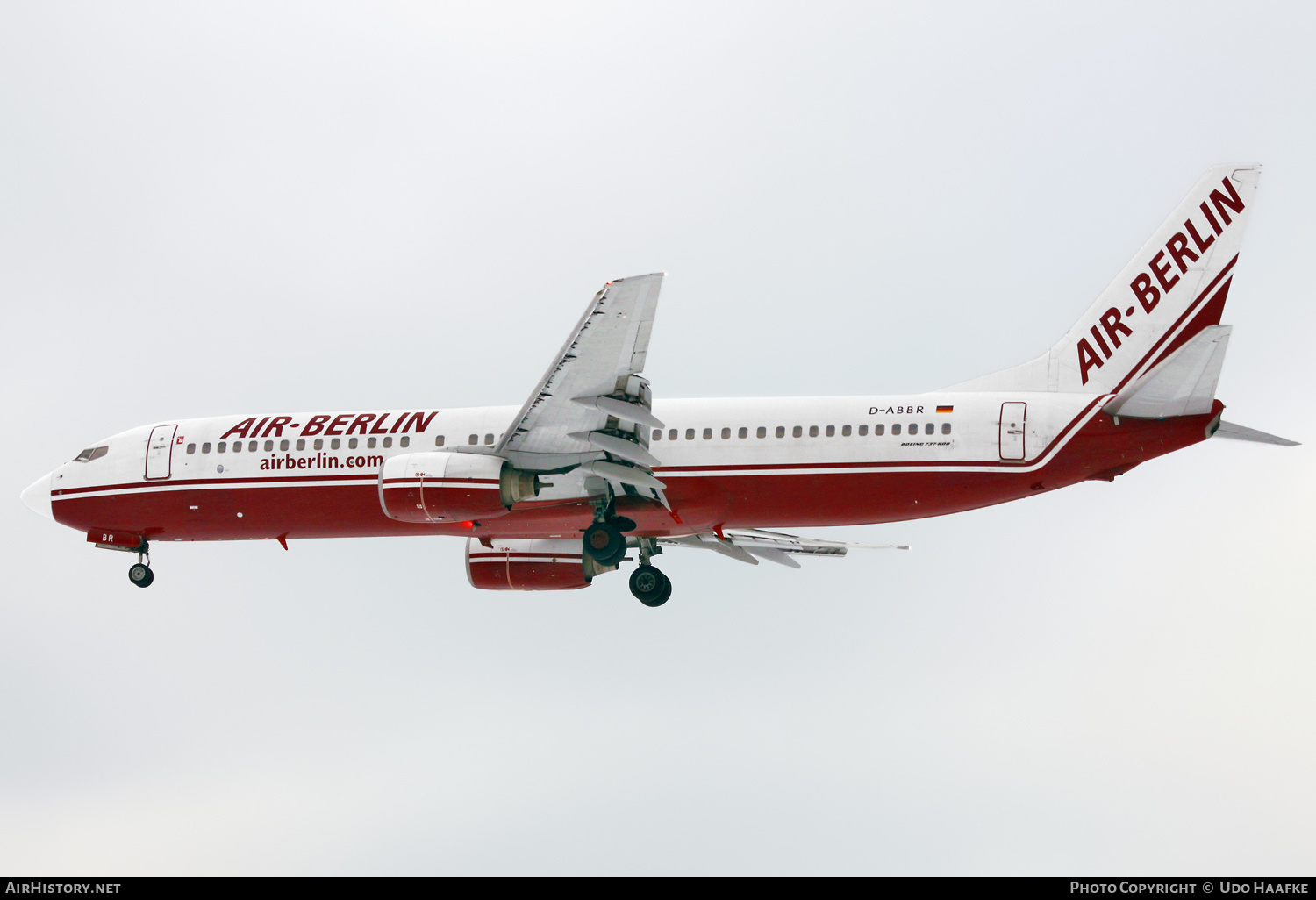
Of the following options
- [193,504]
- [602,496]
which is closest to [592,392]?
[602,496]

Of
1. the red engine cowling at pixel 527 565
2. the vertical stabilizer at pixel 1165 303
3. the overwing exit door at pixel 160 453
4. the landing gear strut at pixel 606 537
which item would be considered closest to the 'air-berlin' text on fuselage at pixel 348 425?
the overwing exit door at pixel 160 453

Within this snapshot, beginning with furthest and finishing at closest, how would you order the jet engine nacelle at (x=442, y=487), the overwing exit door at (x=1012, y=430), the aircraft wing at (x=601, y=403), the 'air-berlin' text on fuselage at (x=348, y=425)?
the 'air-berlin' text on fuselage at (x=348, y=425) < the jet engine nacelle at (x=442, y=487) < the overwing exit door at (x=1012, y=430) < the aircraft wing at (x=601, y=403)

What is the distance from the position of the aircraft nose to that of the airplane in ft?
→ 8.15

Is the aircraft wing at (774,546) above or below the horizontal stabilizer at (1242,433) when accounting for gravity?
above

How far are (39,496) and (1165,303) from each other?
82.9 ft

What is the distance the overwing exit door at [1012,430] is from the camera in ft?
89.1

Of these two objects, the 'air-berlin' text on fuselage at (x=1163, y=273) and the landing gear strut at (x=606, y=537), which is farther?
the landing gear strut at (x=606, y=537)

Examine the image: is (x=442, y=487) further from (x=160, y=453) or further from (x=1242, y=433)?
(x=1242, y=433)

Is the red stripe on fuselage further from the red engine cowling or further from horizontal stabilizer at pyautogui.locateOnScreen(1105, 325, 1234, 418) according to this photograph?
Result: the red engine cowling

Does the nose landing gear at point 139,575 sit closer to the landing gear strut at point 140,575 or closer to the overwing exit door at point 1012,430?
the landing gear strut at point 140,575

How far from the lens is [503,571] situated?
33.4 m

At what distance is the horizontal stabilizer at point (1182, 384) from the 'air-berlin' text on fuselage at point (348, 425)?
14.1 metres
